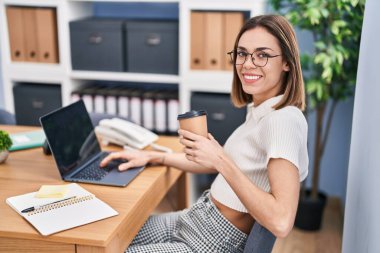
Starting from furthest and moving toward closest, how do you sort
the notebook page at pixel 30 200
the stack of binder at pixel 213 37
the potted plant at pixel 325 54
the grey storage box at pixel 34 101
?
the grey storage box at pixel 34 101
the stack of binder at pixel 213 37
the potted plant at pixel 325 54
the notebook page at pixel 30 200

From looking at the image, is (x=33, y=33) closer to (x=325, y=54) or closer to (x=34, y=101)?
(x=34, y=101)

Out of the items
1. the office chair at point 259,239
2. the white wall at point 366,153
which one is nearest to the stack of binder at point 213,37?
the white wall at point 366,153

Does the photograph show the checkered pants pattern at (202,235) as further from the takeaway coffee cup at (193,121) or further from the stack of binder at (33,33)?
the stack of binder at (33,33)

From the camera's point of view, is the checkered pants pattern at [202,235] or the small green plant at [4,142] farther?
the small green plant at [4,142]

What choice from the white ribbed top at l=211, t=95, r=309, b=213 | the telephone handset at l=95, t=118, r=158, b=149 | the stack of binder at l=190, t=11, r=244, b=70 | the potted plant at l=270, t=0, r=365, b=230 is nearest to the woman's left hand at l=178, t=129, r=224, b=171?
the white ribbed top at l=211, t=95, r=309, b=213

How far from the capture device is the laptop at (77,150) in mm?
1709

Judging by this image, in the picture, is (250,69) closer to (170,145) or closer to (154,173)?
(154,173)

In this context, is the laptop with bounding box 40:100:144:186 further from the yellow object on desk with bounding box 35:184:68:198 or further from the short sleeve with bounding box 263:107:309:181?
the short sleeve with bounding box 263:107:309:181

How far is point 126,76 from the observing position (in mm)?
3248

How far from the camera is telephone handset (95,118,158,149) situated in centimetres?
211

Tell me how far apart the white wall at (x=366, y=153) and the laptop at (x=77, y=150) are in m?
0.79

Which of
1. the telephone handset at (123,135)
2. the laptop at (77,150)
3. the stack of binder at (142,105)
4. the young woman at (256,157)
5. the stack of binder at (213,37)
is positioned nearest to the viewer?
the young woman at (256,157)

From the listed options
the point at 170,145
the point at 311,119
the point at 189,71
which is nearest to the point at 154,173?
the point at 170,145

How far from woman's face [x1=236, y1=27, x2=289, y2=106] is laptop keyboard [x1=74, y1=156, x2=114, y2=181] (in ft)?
2.02
